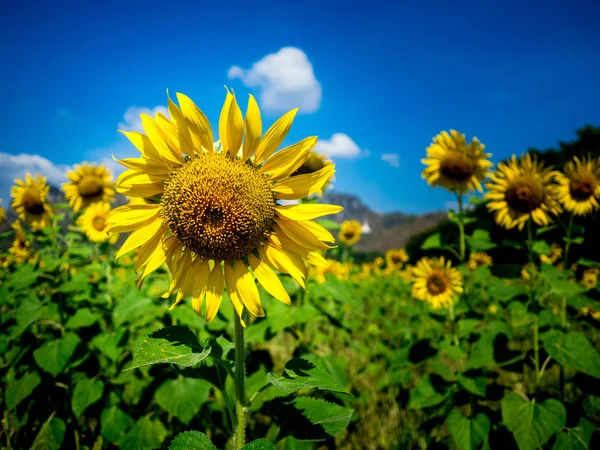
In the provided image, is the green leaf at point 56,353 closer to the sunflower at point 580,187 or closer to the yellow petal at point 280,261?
the yellow petal at point 280,261

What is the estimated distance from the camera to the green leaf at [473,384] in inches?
98.7

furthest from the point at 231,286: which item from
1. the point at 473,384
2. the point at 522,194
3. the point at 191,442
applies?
the point at 522,194

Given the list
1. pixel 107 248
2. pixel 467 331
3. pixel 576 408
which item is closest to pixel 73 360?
pixel 107 248

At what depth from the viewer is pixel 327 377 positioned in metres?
1.39

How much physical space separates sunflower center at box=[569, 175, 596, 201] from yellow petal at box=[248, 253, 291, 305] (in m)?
3.32

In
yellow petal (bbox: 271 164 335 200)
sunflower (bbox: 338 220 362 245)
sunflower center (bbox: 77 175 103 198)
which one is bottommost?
yellow petal (bbox: 271 164 335 200)

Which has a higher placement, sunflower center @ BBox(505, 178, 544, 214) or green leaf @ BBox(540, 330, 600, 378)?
sunflower center @ BBox(505, 178, 544, 214)

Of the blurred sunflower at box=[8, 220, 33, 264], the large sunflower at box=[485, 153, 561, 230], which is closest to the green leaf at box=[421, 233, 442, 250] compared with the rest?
the large sunflower at box=[485, 153, 561, 230]

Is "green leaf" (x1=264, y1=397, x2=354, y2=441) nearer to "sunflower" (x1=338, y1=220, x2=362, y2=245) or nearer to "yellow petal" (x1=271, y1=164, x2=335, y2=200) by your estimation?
"yellow petal" (x1=271, y1=164, x2=335, y2=200)

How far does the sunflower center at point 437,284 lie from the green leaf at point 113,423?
3385 millimetres

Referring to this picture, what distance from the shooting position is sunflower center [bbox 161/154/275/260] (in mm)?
1453

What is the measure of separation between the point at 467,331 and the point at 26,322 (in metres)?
3.61

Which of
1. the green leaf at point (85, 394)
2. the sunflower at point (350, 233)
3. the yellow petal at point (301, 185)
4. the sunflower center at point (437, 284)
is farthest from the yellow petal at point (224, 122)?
the sunflower at point (350, 233)

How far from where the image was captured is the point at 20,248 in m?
5.39
